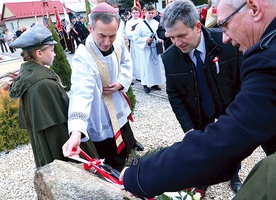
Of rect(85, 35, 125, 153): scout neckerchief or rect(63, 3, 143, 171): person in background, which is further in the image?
rect(85, 35, 125, 153): scout neckerchief

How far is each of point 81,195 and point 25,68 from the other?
132 centimetres

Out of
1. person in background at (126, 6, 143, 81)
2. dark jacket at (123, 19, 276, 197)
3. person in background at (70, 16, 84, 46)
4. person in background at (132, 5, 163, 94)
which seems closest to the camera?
dark jacket at (123, 19, 276, 197)

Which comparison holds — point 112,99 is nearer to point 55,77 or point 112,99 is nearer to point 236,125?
point 55,77

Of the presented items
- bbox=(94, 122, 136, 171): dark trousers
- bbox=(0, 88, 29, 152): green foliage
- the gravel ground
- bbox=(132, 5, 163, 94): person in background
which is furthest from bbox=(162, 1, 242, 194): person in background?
bbox=(132, 5, 163, 94): person in background

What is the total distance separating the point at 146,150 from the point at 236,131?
3.23 meters

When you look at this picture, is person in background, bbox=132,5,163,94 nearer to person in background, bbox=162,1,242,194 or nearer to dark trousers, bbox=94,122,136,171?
dark trousers, bbox=94,122,136,171

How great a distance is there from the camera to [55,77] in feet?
7.98

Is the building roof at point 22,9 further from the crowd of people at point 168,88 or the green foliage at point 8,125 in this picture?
the crowd of people at point 168,88

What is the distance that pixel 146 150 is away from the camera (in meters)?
3.98

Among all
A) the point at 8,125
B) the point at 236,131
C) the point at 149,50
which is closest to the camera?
the point at 236,131

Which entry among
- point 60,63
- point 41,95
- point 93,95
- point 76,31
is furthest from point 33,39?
point 76,31

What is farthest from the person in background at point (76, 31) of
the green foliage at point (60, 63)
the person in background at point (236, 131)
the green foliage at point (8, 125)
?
the person in background at point (236, 131)

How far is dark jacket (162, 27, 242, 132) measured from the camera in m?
2.20

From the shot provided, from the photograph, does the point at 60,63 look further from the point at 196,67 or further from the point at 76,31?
the point at 76,31
